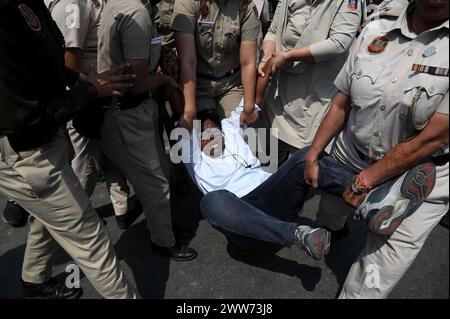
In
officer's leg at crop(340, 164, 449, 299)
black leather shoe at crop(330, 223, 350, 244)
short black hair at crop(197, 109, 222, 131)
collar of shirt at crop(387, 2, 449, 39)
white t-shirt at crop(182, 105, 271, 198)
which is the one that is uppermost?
collar of shirt at crop(387, 2, 449, 39)

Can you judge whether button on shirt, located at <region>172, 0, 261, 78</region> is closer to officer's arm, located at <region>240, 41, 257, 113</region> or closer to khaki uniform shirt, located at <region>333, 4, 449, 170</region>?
officer's arm, located at <region>240, 41, 257, 113</region>

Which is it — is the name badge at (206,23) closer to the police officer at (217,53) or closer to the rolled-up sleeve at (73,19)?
the police officer at (217,53)

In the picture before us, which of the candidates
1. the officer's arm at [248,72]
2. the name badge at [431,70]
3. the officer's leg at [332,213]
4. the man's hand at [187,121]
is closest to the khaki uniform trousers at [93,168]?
the man's hand at [187,121]

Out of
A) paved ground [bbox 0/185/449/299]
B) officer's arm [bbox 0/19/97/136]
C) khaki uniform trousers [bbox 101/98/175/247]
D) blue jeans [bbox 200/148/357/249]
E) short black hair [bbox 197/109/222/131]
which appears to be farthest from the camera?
short black hair [bbox 197/109/222/131]

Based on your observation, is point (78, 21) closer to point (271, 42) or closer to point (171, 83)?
point (171, 83)

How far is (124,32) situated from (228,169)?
0.96 m

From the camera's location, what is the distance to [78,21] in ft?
6.15

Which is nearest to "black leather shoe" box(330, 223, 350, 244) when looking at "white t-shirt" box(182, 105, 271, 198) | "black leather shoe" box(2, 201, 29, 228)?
"white t-shirt" box(182, 105, 271, 198)

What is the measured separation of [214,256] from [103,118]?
0.99 m

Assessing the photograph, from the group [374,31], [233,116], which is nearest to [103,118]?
[233,116]

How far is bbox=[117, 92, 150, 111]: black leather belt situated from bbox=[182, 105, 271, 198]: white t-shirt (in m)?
0.45

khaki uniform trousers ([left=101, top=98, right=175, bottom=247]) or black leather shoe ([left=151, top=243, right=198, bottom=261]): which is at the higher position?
khaki uniform trousers ([left=101, top=98, right=175, bottom=247])

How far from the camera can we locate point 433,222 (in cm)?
128

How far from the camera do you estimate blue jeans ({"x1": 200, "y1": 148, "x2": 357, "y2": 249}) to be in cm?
182
